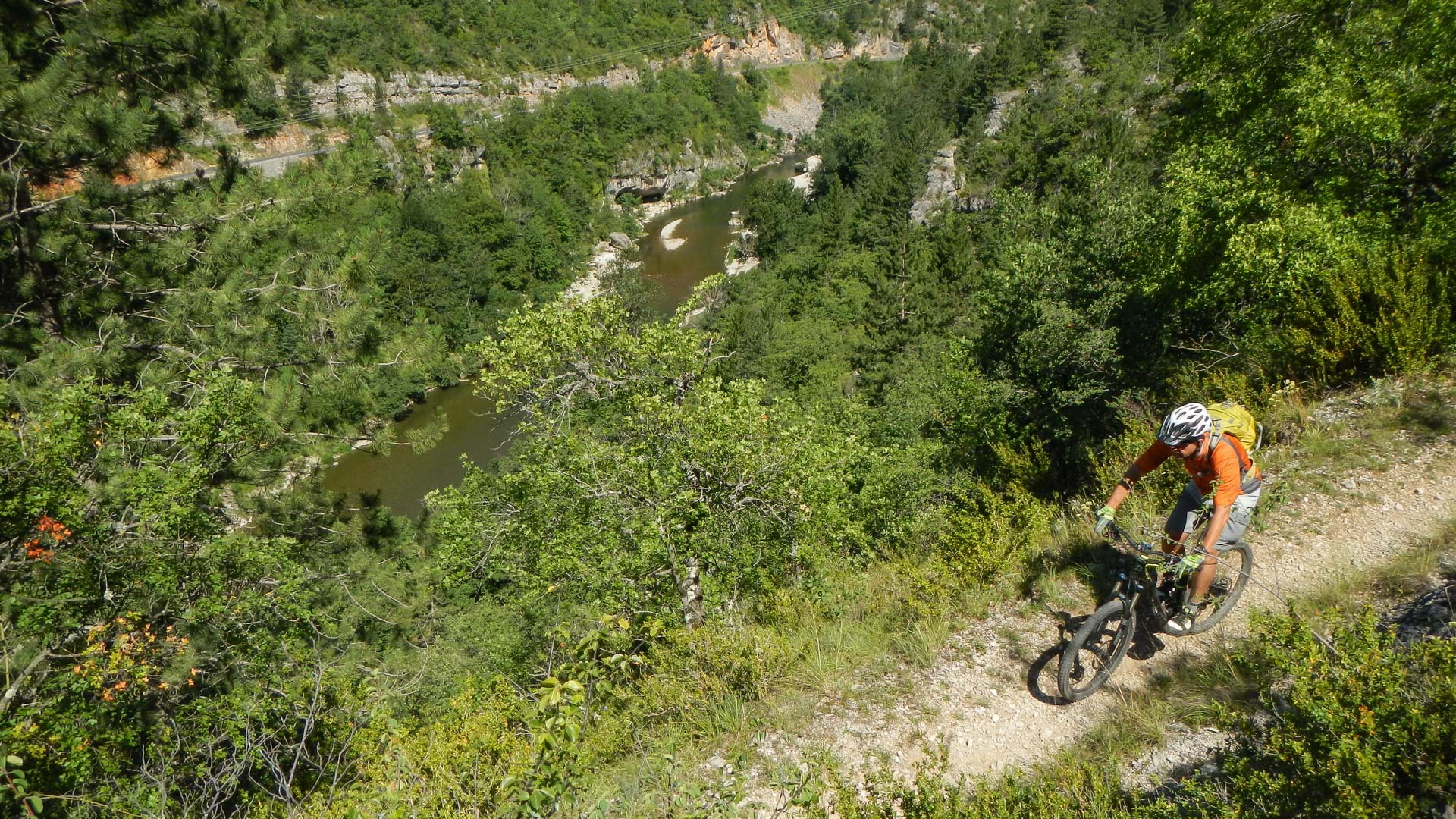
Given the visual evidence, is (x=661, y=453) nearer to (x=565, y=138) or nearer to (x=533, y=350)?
(x=533, y=350)

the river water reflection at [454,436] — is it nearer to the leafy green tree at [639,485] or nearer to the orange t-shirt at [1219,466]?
the leafy green tree at [639,485]

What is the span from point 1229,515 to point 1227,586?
83cm

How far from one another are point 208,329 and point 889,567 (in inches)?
290

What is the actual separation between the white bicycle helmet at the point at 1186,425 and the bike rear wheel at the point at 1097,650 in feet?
3.77

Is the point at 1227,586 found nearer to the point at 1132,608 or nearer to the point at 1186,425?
the point at 1132,608

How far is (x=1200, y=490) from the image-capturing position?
15.3 ft

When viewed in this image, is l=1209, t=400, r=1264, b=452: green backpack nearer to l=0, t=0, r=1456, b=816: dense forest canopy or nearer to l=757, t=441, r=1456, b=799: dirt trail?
l=757, t=441, r=1456, b=799: dirt trail

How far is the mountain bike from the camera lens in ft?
14.8

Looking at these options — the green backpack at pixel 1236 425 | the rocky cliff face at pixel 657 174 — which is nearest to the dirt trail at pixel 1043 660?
the green backpack at pixel 1236 425

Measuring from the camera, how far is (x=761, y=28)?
456 ft

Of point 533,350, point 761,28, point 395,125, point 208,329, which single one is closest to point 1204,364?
point 533,350

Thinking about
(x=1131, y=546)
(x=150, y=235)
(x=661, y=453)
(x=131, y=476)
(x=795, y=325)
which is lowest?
(x=795, y=325)

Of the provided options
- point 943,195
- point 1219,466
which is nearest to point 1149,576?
point 1219,466

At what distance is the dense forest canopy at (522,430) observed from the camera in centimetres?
523
